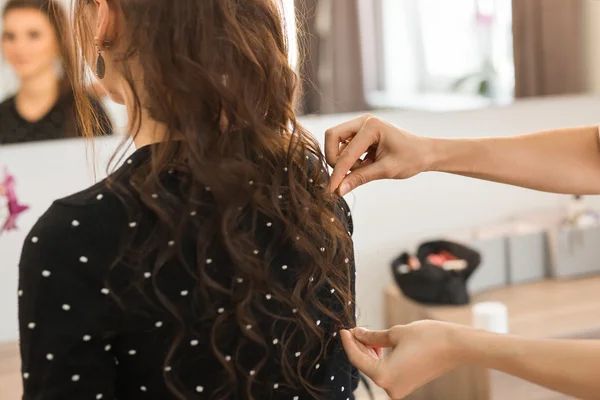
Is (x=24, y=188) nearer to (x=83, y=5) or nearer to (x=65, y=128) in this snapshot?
(x=65, y=128)

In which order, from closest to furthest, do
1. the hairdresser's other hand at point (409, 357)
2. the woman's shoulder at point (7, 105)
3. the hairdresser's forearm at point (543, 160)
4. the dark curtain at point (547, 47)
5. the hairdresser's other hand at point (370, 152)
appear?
the hairdresser's other hand at point (409, 357) < the hairdresser's other hand at point (370, 152) < the hairdresser's forearm at point (543, 160) < the woman's shoulder at point (7, 105) < the dark curtain at point (547, 47)

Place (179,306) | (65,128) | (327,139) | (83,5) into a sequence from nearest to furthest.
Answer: (179,306) < (83,5) < (327,139) < (65,128)

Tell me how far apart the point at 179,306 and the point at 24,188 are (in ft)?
3.94

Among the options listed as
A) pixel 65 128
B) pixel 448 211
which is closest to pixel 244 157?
pixel 65 128

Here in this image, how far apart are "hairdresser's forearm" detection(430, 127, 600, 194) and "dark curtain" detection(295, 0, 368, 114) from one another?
32.7 inches

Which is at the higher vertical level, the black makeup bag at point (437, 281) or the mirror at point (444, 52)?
the mirror at point (444, 52)

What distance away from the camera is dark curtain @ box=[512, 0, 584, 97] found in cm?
212

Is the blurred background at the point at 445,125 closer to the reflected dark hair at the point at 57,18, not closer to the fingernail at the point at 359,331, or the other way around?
the reflected dark hair at the point at 57,18

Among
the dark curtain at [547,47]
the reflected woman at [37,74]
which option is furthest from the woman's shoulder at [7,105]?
the dark curtain at [547,47]

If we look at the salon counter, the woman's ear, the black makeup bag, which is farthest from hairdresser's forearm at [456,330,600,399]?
the black makeup bag

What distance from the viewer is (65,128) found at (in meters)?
1.72

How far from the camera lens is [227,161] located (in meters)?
0.70

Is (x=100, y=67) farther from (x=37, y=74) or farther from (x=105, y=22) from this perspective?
(x=37, y=74)

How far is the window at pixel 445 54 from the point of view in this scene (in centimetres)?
200
